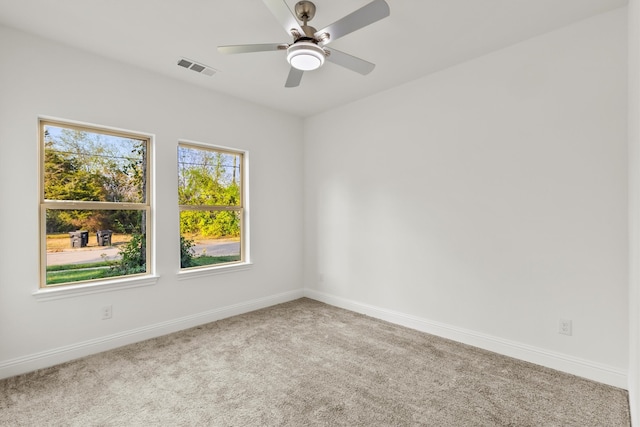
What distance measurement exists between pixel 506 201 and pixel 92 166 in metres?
3.87

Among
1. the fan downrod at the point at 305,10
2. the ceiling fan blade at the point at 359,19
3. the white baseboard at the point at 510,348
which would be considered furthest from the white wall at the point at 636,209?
the fan downrod at the point at 305,10

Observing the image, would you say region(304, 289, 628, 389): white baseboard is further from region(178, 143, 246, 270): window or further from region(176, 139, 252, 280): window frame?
region(178, 143, 246, 270): window

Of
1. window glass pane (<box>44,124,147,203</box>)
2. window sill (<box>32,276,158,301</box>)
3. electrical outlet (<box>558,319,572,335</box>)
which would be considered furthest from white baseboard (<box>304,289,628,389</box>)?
window glass pane (<box>44,124,147,203</box>)

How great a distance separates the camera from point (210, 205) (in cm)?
386

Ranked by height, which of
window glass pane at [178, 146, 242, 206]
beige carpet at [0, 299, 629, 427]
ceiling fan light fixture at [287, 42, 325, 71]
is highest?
ceiling fan light fixture at [287, 42, 325, 71]

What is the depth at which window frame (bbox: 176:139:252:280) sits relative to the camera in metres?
3.59

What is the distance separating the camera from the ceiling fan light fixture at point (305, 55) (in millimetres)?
2160

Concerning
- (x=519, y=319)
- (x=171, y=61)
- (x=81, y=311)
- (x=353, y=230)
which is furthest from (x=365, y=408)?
(x=171, y=61)

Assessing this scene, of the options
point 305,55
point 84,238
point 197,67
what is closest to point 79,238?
point 84,238

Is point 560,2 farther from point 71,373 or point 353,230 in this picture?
point 71,373

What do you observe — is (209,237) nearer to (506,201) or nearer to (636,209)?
(506,201)

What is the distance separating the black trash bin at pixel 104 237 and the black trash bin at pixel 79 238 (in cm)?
10

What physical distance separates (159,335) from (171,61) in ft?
9.05

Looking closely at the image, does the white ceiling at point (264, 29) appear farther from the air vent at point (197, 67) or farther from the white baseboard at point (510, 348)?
the white baseboard at point (510, 348)
